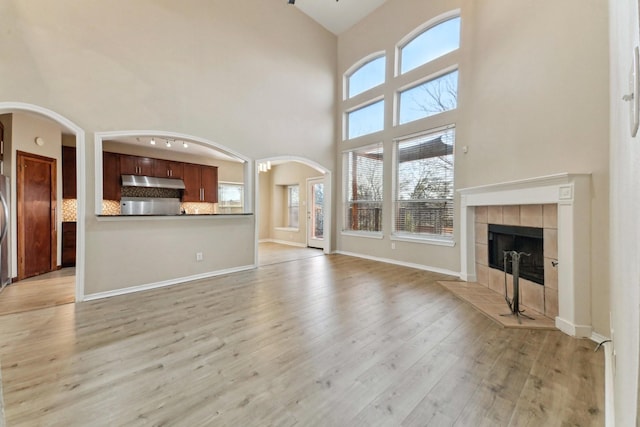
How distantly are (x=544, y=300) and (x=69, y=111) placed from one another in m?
6.08

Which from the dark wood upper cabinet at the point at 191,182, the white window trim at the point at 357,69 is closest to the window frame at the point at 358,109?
the white window trim at the point at 357,69

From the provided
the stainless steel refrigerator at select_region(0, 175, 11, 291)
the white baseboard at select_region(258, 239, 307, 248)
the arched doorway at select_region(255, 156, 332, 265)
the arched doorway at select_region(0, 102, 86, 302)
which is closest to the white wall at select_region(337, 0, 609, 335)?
the arched doorway at select_region(255, 156, 332, 265)

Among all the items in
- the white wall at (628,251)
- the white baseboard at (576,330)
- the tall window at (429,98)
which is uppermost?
the tall window at (429,98)

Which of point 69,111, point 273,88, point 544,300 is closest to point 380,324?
point 544,300

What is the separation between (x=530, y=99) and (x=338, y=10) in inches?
191

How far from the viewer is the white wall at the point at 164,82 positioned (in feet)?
10.4

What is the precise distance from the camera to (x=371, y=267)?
17.1ft

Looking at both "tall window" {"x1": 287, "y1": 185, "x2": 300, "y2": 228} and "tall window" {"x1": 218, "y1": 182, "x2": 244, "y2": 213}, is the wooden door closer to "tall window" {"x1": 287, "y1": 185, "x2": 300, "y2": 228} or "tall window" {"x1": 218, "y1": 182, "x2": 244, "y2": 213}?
"tall window" {"x1": 218, "y1": 182, "x2": 244, "y2": 213}

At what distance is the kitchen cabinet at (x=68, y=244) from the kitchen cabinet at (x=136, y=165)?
1.58 meters

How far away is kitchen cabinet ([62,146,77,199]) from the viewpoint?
220 inches

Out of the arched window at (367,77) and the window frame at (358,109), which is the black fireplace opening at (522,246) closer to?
the window frame at (358,109)

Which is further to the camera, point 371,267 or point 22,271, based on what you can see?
point 371,267

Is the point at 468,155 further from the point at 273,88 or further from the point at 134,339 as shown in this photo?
the point at 134,339

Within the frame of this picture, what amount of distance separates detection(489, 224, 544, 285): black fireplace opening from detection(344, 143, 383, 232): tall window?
2.50 meters
